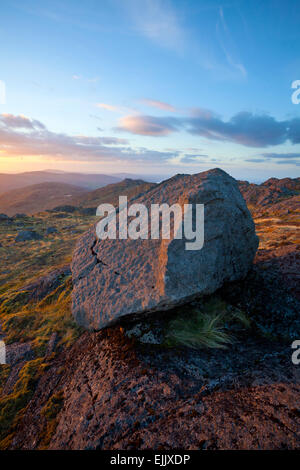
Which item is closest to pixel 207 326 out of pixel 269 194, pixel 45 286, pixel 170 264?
pixel 170 264

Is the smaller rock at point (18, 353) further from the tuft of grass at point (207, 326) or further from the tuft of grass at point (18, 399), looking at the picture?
the tuft of grass at point (207, 326)

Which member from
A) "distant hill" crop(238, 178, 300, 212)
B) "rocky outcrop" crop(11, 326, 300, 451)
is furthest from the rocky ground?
"distant hill" crop(238, 178, 300, 212)

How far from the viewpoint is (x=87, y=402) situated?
14.3ft

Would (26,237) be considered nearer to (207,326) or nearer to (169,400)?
(207,326)

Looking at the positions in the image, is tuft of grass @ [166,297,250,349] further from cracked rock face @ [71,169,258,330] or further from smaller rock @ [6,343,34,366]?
smaller rock @ [6,343,34,366]

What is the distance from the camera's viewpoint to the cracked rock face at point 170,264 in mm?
5711

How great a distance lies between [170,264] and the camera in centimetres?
574

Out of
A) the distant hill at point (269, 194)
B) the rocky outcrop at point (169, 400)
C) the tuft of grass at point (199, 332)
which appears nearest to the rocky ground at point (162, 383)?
the rocky outcrop at point (169, 400)

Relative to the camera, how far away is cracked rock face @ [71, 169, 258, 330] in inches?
225
